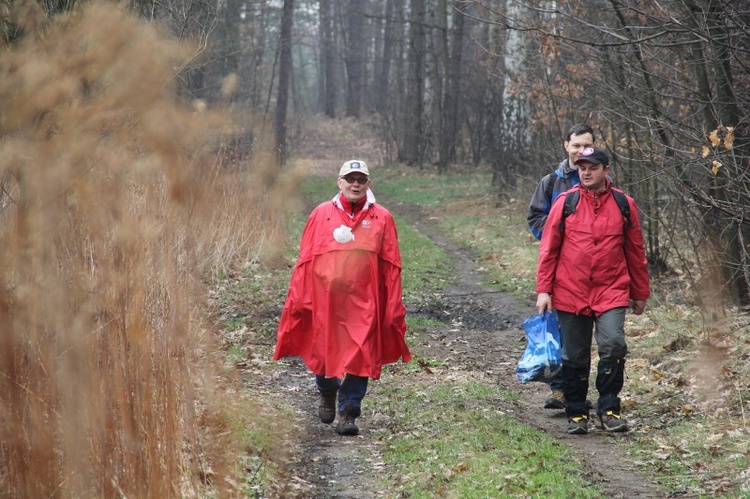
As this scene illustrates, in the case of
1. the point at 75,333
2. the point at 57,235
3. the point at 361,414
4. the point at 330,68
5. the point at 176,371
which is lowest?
the point at 361,414

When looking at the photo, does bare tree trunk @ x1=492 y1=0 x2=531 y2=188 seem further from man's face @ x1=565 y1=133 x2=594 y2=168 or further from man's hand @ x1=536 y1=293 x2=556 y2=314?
man's hand @ x1=536 y1=293 x2=556 y2=314

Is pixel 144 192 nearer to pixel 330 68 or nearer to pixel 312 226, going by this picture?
pixel 312 226

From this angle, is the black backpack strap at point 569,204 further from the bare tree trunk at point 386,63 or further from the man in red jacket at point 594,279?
the bare tree trunk at point 386,63

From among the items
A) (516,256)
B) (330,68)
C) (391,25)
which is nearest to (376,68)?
(330,68)

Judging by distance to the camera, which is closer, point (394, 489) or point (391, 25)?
point (394, 489)

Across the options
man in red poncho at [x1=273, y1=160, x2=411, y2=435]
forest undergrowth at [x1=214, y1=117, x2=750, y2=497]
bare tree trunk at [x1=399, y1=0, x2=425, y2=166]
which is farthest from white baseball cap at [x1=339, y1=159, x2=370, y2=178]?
bare tree trunk at [x1=399, y1=0, x2=425, y2=166]

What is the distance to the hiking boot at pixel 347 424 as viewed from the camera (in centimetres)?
630

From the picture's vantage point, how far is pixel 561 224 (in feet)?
20.8

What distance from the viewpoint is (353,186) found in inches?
A: 245

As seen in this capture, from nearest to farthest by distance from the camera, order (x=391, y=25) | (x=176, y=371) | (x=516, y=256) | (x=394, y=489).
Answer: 1. (x=176, y=371)
2. (x=394, y=489)
3. (x=516, y=256)
4. (x=391, y=25)

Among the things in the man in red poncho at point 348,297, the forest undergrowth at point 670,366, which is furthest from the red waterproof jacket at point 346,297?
the forest undergrowth at point 670,366

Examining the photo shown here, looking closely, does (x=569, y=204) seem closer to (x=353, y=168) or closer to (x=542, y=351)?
(x=542, y=351)

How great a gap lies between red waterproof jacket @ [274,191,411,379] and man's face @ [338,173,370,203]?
0.09 metres

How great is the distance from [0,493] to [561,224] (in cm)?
418
